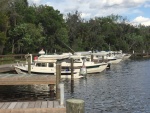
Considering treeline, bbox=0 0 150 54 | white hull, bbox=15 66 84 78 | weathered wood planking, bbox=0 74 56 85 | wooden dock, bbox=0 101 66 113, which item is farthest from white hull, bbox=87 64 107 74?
wooden dock, bbox=0 101 66 113

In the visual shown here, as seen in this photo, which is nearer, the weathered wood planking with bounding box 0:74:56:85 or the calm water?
the calm water

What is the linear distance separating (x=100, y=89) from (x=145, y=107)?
8914 mm

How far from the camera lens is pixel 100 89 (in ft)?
96.9

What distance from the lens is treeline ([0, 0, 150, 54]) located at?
64000 mm

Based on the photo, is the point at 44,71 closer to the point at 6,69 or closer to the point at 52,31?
the point at 6,69

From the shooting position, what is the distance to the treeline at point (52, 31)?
210 ft

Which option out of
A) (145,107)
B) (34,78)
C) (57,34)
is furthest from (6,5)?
(145,107)

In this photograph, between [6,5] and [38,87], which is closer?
[38,87]

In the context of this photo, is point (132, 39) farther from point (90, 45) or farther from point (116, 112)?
point (116, 112)

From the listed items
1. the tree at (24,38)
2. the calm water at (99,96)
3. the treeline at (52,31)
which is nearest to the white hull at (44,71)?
the calm water at (99,96)

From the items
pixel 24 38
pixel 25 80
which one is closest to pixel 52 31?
pixel 24 38

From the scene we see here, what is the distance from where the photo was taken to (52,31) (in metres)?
80.4

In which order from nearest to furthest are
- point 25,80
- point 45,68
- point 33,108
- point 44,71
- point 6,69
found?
point 33,108 → point 25,80 → point 44,71 → point 45,68 → point 6,69

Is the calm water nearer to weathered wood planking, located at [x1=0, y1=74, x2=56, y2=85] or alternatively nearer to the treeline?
weathered wood planking, located at [x1=0, y1=74, x2=56, y2=85]
